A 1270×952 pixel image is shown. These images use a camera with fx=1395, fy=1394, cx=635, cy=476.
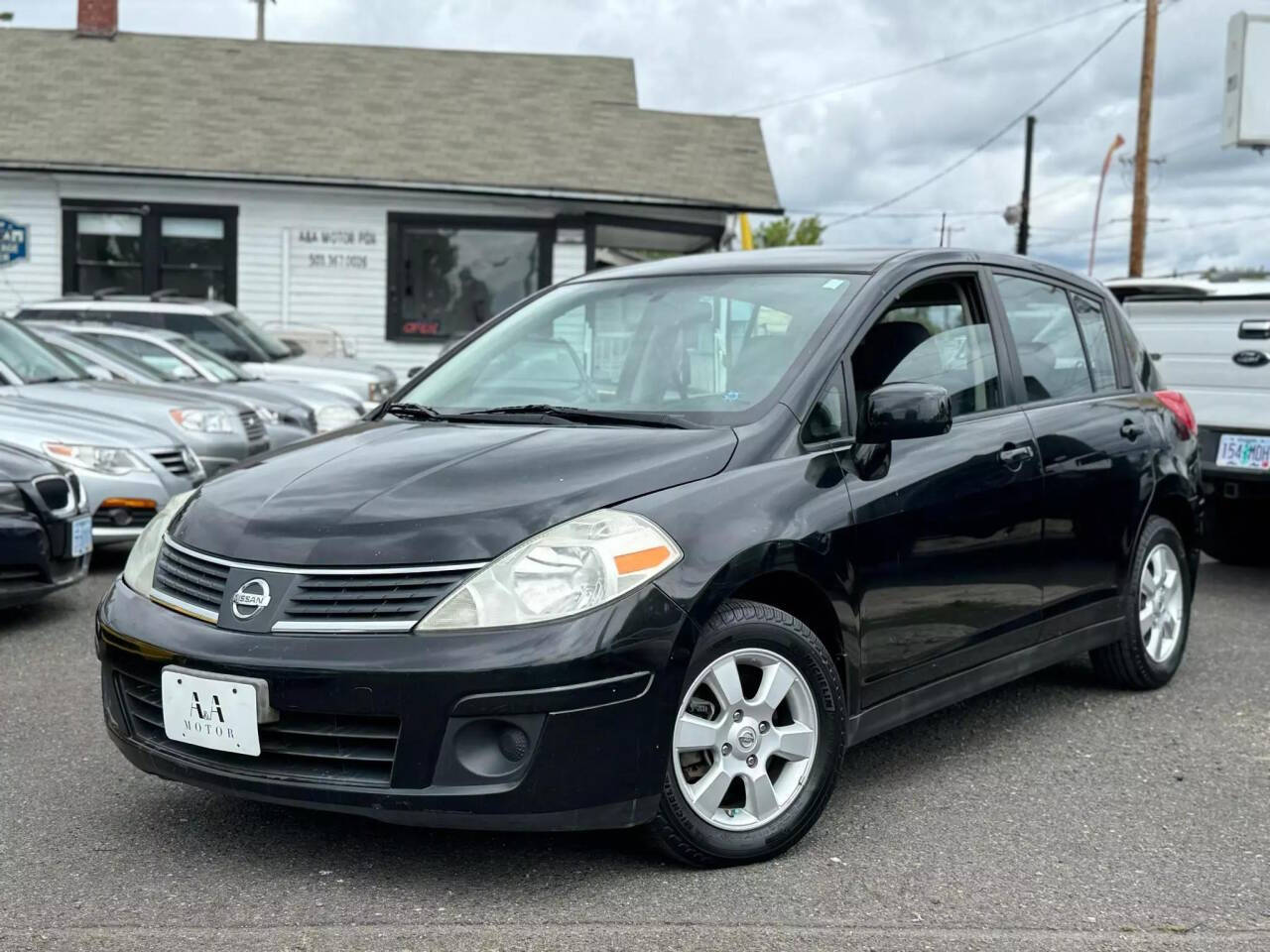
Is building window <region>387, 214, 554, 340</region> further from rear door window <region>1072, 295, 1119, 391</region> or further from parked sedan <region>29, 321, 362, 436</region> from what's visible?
rear door window <region>1072, 295, 1119, 391</region>

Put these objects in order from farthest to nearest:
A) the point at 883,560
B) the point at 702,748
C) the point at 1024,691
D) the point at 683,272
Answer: the point at 1024,691, the point at 683,272, the point at 883,560, the point at 702,748

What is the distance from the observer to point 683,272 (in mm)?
4621

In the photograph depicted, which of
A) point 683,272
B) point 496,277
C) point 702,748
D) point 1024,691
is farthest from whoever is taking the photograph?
point 496,277

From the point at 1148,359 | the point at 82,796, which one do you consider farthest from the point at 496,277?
the point at 82,796

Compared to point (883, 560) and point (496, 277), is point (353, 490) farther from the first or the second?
point (496, 277)

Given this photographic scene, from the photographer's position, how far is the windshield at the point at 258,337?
14.6 metres

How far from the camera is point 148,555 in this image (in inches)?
150

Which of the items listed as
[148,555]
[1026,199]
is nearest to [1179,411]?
[148,555]

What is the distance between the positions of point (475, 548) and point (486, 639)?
231 mm

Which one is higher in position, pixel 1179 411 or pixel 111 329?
pixel 111 329

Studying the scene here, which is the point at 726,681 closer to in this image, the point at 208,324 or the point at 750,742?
Result: the point at 750,742

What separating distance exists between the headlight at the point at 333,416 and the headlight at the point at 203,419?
2.41m

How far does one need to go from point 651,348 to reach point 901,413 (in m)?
0.89

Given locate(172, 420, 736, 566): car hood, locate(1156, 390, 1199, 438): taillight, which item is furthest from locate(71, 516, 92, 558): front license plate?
locate(1156, 390, 1199, 438): taillight
